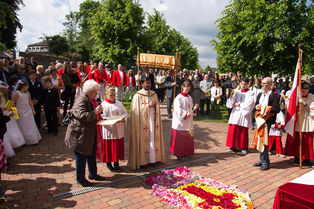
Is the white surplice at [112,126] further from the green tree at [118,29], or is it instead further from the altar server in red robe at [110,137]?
the green tree at [118,29]

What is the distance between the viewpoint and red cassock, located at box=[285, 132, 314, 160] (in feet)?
18.6

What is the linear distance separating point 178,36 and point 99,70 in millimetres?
30369

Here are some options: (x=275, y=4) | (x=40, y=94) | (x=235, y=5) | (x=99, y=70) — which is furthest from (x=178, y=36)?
(x=40, y=94)

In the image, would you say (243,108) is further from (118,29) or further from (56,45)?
(56,45)

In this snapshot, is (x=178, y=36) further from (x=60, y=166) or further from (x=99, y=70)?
(x=60, y=166)

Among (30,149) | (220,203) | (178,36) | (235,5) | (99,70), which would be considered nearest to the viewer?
(220,203)

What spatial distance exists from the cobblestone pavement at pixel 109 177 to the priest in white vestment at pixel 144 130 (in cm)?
35

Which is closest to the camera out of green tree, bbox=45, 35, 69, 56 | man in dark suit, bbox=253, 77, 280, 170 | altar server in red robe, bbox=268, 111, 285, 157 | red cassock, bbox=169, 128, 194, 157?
man in dark suit, bbox=253, 77, 280, 170

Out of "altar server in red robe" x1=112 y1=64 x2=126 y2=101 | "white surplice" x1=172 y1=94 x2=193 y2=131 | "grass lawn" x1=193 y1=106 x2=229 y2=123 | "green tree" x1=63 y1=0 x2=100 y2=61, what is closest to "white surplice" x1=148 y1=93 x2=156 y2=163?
"white surplice" x1=172 y1=94 x2=193 y2=131

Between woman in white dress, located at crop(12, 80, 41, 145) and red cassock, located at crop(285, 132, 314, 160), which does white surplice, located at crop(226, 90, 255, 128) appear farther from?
woman in white dress, located at crop(12, 80, 41, 145)

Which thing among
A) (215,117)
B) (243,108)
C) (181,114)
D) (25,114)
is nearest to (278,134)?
(243,108)

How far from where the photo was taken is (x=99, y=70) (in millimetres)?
11141

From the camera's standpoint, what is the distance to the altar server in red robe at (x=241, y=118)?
6.49 m

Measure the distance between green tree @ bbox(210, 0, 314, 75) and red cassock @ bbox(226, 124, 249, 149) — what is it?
23.9 feet
